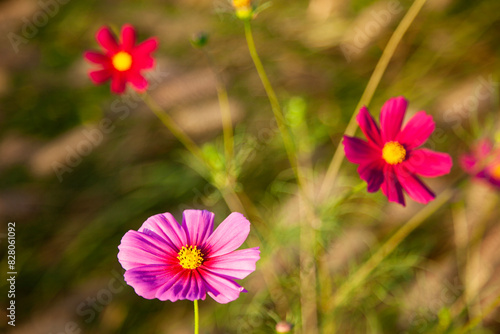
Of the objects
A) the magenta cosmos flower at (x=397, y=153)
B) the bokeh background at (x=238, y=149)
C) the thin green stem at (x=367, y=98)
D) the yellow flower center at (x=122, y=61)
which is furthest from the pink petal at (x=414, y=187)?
the yellow flower center at (x=122, y=61)

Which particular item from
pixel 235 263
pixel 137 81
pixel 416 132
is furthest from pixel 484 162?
pixel 137 81

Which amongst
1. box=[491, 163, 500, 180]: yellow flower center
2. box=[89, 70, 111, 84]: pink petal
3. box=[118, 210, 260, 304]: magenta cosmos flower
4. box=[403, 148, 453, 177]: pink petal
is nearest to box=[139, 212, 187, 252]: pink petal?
box=[118, 210, 260, 304]: magenta cosmos flower

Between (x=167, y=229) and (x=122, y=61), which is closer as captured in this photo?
(x=167, y=229)

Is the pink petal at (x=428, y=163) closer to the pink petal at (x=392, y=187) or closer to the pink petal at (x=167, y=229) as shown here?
the pink petal at (x=392, y=187)

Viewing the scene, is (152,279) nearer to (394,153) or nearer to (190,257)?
(190,257)

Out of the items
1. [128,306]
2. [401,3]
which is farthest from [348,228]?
[401,3]

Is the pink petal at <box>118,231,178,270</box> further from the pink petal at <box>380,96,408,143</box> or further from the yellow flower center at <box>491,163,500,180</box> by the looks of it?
the yellow flower center at <box>491,163,500,180</box>
